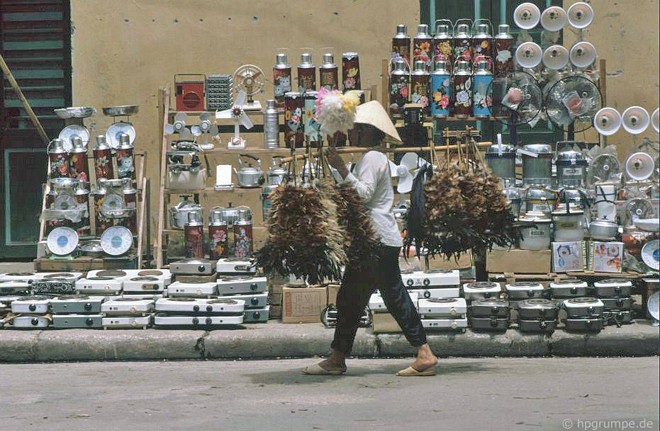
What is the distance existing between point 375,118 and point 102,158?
12.6ft

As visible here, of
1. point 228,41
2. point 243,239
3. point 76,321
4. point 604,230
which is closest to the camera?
point 76,321

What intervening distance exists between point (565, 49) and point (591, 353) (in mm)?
3100

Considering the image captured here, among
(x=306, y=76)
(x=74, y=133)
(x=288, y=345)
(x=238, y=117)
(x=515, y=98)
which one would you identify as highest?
(x=306, y=76)

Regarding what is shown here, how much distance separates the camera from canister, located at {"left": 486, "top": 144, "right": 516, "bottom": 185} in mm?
11438

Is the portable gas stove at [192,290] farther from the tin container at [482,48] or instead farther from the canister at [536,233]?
the tin container at [482,48]

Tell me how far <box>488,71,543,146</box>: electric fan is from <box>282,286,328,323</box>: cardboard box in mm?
2484

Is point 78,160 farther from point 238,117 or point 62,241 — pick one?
point 238,117

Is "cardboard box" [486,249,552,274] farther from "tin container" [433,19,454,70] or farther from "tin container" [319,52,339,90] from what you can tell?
"tin container" [319,52,339,90]

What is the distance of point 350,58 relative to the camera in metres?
12.0

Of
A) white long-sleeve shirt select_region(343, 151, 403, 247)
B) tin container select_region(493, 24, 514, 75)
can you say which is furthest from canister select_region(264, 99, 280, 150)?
white long-sleeve shirt select_region(343, 151, 403, 247)

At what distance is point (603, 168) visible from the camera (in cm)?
1166

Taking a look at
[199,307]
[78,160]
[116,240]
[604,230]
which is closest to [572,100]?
[604,230]

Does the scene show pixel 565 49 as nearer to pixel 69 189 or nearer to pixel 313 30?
pixel 313 30

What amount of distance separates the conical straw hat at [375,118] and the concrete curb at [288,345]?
1.88 meters
